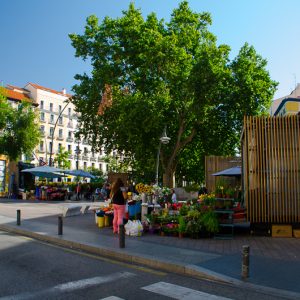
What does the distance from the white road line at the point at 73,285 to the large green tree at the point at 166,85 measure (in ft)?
66.3

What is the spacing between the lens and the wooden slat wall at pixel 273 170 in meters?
12.2

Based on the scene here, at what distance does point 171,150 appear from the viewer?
32.8m

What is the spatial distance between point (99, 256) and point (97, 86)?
22.7 metres

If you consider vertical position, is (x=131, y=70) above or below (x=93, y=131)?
above

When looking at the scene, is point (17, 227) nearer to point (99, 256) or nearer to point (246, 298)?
point (99, 256)

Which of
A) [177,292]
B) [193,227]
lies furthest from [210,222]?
[177,292]

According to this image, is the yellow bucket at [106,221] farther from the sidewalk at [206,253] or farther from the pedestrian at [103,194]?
the pedestrian at [103,194]

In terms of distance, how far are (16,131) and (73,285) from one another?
116 feet

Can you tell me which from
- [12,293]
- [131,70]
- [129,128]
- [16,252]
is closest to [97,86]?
[131,70]

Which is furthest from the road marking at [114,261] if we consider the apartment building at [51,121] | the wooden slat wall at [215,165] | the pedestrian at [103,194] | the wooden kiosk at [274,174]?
the apartment building at [51,121]

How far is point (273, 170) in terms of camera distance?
1228 cm

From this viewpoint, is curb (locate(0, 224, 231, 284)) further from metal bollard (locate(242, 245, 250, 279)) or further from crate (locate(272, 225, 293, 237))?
crate (locate(272, 225, 293, 237))

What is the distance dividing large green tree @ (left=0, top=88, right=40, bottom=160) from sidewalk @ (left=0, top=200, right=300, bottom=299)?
27.3m

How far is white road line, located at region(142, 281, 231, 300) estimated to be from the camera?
19.9 feet
